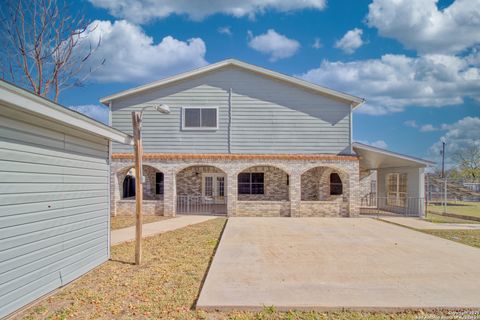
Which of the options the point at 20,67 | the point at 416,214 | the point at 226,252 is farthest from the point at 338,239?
the point at 20,67

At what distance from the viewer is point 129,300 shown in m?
Result: 4.74

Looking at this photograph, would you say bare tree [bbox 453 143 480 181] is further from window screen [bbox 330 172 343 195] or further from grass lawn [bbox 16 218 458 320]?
grass lawn [bbox 16 218 458 320]

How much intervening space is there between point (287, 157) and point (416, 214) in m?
7.34

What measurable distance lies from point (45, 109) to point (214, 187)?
13.6m

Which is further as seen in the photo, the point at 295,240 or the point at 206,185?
the point at 206,185

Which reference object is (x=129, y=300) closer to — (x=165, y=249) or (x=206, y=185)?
(x=165, y=249)

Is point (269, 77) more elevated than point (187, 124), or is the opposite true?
point (269, 77)

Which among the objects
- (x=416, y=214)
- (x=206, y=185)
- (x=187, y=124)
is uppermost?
(x=187, y=124)

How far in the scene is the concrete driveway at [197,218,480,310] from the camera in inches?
182

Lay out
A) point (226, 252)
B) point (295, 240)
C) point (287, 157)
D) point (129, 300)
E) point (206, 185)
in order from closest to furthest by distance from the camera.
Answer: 1. point (129, 300)
2. point (226, 252)
3. point (295, 240)
4. point (287, 157)
5. point (206, 185)

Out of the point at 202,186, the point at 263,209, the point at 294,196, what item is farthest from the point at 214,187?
the point at 294,196

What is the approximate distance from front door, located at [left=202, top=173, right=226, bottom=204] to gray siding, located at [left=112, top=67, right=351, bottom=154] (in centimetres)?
305

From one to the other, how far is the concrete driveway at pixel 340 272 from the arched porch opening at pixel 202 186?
7.21m

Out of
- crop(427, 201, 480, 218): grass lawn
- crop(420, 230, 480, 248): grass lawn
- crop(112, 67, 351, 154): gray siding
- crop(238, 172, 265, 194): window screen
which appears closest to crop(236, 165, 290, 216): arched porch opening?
crop(238, 172, 265, 194): window screen
